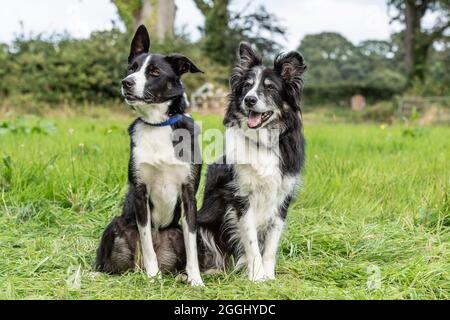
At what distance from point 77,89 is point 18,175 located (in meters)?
11.4

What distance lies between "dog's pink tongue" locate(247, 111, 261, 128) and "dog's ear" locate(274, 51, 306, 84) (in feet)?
0.95

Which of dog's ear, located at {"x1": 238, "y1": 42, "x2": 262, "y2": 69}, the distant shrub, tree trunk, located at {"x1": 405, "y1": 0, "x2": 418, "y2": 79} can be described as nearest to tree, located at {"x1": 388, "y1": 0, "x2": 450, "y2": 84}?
tree trunk, located at {"x1": 405, "y1": 0, "x2": 418, "y2": 79}

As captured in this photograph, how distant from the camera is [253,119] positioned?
138 inches

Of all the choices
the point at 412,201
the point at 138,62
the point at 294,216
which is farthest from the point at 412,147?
the point at 138,62

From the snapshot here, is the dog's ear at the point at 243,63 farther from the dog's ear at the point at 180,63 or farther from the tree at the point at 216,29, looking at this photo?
the tree at the point at 216,29

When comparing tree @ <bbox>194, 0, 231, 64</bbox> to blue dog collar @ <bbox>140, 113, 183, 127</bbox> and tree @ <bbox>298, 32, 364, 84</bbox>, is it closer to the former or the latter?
tree @ <bbox>298, 32, 364, 84</bbox>

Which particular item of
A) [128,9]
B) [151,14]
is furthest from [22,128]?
[128,9]

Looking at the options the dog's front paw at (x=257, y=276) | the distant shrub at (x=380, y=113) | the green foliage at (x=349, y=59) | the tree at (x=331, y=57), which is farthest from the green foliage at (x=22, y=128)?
the tree at (x=331, y=57)

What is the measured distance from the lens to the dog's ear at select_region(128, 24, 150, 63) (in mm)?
3367

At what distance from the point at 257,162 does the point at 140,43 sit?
974 mm

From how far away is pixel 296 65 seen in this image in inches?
138

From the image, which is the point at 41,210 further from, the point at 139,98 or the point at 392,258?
the point at 392,258

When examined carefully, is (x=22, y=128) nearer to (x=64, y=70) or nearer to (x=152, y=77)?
(x=152, y=77)

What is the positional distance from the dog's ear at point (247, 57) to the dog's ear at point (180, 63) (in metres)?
0.41
